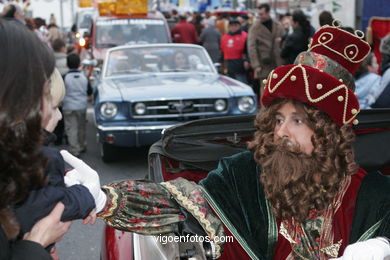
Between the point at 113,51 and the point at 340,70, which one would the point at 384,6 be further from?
the point at 340,70

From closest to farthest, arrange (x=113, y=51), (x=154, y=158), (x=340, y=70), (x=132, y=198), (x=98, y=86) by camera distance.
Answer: (x=132, y=198)
(x=340, y=70)
(x=154, y=158)
(x=98, y=86)
(x=113, y=51)

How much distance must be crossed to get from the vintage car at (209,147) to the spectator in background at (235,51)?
8.96 m

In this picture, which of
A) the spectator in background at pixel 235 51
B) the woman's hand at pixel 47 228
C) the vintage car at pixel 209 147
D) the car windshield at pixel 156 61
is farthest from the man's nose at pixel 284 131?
the spectator in background at pixel 235 51

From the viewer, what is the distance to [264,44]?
35.9 feet

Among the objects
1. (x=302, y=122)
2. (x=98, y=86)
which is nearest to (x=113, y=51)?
(x=98, y=86)

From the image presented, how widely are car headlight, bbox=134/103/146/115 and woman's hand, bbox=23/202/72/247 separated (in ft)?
19.0

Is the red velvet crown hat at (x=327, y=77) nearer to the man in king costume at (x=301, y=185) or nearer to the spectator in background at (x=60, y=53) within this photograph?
the man in king costume at (x=301, y=185)

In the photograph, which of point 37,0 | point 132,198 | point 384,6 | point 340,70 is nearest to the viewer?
point 132,198

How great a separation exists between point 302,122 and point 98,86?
230 inches

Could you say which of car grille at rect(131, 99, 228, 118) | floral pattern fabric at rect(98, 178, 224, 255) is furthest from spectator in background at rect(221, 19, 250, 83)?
floral pattern fabric at rect(98, 178, 224, 255)

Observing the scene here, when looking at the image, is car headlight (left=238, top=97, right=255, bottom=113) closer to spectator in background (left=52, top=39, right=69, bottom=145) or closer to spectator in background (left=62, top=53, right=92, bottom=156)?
spectator in background (left=62, top=53, right=92, bottom=156)

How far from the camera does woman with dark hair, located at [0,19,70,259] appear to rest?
59.7 inches

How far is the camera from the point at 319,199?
2.60 meters

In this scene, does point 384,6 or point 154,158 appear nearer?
point 154,158
